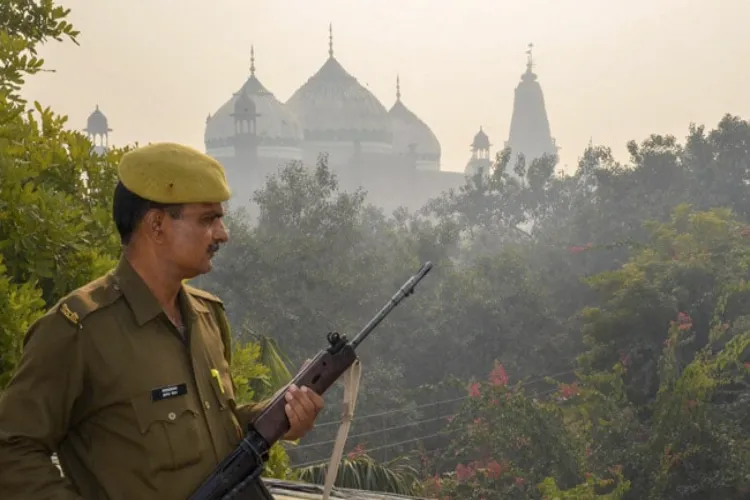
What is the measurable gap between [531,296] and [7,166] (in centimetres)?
1966

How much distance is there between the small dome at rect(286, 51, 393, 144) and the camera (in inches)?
2464

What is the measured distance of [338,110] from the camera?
62562 millimetres

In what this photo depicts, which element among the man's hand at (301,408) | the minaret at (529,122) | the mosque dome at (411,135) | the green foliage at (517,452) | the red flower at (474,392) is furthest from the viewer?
the minaret at (529,122)

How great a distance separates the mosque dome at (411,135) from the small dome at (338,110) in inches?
204

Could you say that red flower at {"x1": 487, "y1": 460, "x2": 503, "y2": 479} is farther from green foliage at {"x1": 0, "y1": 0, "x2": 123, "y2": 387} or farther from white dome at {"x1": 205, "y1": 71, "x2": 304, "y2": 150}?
white dome at {"x1": 205, "y1": 71, "x2": 304, "y2": 150}

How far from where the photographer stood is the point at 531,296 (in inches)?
886

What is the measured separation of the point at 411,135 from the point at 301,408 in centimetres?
6830

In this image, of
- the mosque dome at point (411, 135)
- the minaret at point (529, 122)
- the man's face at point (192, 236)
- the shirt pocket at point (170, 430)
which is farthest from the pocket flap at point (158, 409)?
the minaret at point (529, 122)

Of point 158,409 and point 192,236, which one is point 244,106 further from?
point 158,409

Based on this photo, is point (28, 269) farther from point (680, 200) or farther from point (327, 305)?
point (680, 200)

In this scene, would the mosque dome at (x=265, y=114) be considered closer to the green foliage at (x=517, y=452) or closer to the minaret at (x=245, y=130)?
the minaret at (x=245, y=130)

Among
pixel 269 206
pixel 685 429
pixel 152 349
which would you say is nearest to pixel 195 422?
pixel 152 349

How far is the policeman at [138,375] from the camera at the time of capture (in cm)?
168

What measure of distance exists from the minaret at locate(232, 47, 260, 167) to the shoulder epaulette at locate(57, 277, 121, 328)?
58.1 meters
